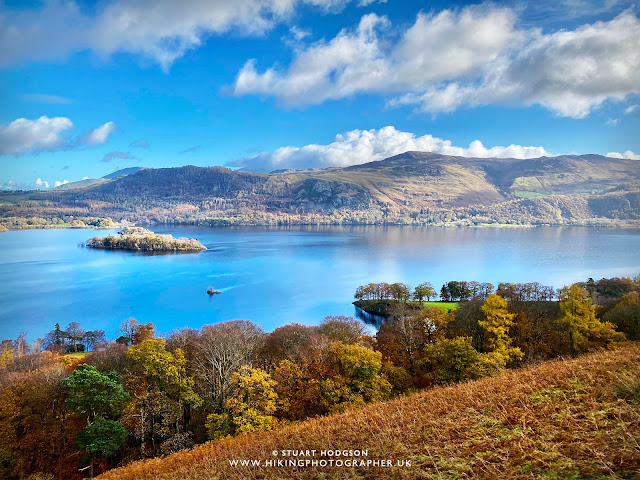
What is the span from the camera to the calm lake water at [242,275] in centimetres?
5431

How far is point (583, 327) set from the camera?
21594 mm

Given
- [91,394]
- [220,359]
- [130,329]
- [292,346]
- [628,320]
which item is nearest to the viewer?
[91,394]

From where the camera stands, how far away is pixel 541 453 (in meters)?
4.36

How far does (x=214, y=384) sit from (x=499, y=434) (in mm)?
17573

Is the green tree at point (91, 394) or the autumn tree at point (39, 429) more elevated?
the green tree at point (91, 394)

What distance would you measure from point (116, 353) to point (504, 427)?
1013 inches

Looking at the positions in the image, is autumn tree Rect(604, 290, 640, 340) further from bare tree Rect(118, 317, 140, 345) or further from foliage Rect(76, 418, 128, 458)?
bare tree Rect(118, 317, 140, 345)

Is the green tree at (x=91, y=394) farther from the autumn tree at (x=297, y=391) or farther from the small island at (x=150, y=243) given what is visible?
the small island at (x=150, y=243)

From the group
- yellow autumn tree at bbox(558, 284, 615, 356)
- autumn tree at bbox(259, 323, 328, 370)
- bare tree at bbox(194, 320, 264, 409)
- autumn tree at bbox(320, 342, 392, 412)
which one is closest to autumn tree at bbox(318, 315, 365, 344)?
autumn tree at bbox(259, 323, 328, 370)

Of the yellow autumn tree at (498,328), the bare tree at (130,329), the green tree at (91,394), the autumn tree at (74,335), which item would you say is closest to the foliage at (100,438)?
the green tree at (91,394)

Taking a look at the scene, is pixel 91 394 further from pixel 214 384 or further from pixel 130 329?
pixel 130 329

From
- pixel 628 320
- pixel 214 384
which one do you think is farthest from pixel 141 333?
pixel 628 320

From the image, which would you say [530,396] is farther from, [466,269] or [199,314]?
[466,269]

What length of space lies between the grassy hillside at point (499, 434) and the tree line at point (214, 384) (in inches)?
233
